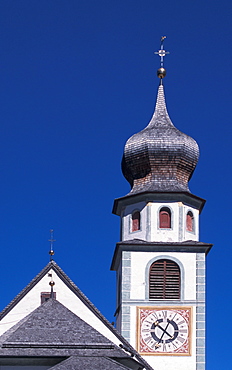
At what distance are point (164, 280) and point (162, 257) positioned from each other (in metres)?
0.98

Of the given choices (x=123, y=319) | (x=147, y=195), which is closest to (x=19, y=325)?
(x=123, y=319)

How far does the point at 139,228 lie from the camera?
54031 millimetres

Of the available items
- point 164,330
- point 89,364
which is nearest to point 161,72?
point 164,330

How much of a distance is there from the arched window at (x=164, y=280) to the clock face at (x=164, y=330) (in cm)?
67

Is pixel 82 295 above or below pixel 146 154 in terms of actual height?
below

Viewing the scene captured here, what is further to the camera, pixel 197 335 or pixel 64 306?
pixel 197 335

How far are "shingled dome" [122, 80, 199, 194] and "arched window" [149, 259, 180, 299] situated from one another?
3595 millimetres

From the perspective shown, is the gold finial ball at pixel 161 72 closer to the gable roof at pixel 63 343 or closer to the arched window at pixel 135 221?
the arched window at pixel 135 221

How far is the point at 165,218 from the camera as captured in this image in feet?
177

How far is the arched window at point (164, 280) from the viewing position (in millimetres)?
52688

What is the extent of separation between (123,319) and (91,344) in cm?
595

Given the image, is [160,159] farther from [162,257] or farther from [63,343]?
[63,343]

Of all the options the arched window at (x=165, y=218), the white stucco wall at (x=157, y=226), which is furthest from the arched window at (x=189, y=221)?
the arched window at (x=165, y=218)

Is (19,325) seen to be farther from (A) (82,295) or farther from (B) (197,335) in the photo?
(B) (197,335)
